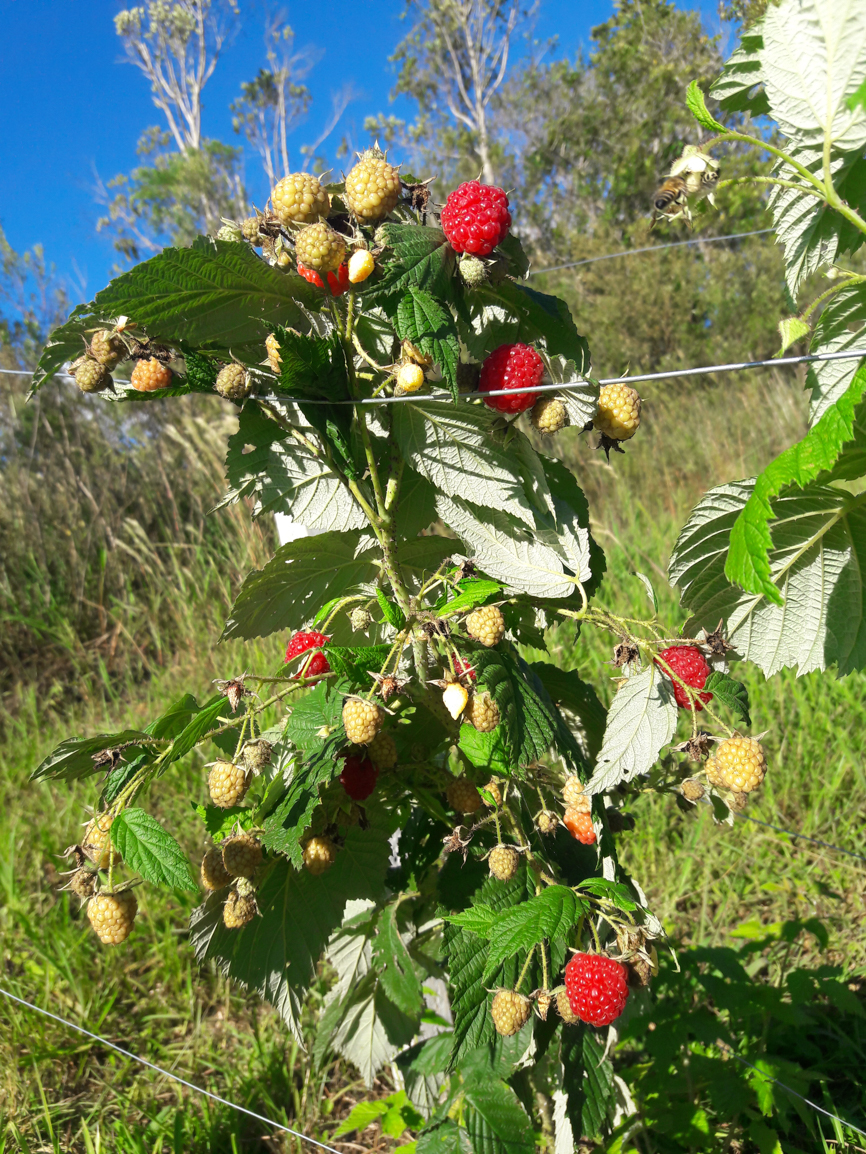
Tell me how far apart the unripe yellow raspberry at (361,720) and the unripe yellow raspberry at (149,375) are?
1.09 feet

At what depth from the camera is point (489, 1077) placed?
2.84ft

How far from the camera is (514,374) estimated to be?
0.67m

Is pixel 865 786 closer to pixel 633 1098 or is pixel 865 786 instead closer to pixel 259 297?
pixel 633 1098

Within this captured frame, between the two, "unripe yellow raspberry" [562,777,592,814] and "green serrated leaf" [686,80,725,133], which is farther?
"unripe yellow raspberry" [562,777,592,814]

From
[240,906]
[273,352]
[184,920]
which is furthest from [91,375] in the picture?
[184,920]

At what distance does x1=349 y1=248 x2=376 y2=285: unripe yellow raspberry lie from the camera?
2.02ft

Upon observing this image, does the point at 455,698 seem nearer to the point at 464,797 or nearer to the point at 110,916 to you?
the point at 464,797

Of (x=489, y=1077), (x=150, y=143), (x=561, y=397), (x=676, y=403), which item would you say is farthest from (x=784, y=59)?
(x=150, y=143)

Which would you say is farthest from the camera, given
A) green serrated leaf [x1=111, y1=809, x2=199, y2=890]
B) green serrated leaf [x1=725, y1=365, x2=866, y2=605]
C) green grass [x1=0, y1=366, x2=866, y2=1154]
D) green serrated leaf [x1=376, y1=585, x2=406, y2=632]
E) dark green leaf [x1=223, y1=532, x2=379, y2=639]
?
green grass [x1=0, y1=366, x2=866, y2=1154]

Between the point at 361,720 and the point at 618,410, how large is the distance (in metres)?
0.34

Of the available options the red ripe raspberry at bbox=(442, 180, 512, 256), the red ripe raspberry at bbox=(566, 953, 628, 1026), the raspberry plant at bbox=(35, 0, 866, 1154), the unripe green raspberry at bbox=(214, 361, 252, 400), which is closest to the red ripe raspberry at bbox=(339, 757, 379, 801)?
the raspberry plant at bbox=(35, 0, 866, 1154)

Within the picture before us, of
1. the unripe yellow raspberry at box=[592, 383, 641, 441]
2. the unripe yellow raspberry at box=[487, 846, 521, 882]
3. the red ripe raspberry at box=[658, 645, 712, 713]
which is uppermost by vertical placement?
the unripe yellow raspberry at box=[592, 383, 641, 441]

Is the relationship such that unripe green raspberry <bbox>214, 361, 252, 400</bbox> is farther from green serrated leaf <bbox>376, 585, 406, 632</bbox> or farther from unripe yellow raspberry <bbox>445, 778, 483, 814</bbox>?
unripe yellow raspberry <bbox>445, 778, 483, 814</bbox>

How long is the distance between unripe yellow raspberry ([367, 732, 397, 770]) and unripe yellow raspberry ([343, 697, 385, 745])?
137mm
